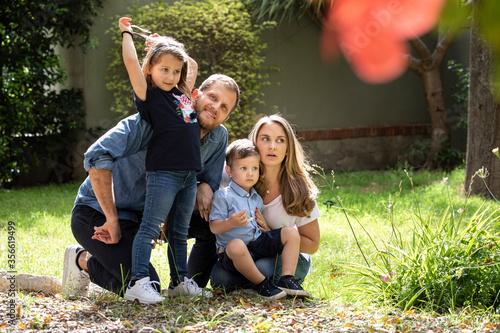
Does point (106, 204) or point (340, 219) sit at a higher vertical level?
point (106, 204)

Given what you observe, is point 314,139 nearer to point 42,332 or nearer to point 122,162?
point 122,162

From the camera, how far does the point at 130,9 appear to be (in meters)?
7.48

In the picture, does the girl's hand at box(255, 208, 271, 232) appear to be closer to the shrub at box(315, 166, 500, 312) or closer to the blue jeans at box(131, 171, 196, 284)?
the blue jeans at box(131, 171, 196, 284)

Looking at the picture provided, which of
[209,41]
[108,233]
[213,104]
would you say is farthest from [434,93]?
[108,233]

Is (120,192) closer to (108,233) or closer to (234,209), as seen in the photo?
(108,233)

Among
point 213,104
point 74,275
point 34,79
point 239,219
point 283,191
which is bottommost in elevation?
point 74,275

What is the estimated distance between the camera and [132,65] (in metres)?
2.50

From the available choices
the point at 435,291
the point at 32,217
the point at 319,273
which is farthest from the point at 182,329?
the point at 32,217

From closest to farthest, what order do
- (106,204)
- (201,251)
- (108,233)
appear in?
(106,204)
(108,233)
(201,251)

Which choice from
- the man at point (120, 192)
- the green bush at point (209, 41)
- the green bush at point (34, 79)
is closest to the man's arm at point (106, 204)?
the man at point (120, 192)

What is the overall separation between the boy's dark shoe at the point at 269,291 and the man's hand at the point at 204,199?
1.57 ft

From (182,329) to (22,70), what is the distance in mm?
5790

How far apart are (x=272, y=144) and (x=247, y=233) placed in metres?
0.53

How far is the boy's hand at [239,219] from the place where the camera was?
104 inches
